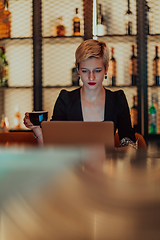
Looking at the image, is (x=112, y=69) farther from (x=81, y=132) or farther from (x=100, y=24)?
(x=81, y=132)

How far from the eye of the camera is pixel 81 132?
0.76 m

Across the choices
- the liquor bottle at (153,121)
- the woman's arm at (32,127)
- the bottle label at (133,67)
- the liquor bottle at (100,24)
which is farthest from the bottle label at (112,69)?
the woman's arm at (32,127)

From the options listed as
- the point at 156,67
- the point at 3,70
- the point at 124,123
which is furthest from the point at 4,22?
the point at 124,123

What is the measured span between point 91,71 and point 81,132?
2.31 feet

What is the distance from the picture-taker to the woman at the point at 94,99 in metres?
1.38

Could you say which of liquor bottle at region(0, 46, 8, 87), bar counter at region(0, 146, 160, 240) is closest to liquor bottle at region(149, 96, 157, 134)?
liquor bottle at region(0, 46, 8, 87)

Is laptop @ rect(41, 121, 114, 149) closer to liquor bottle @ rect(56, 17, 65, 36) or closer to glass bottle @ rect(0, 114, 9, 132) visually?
glass bottle @ rect(0, 114, 9, 132)

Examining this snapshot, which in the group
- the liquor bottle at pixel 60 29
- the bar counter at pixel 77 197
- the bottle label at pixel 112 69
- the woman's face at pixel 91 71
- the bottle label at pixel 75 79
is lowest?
the bar counter at pixel 77 197

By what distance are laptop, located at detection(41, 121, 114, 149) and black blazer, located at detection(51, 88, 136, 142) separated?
0.65 m

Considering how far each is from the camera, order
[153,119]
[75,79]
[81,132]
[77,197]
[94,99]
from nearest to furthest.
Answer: [77,197] → [81,132] → [94,99] → [153,119] → [75,79]

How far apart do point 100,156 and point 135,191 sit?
0.07m

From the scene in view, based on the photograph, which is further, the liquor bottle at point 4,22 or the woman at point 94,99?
the liquor bottle at point 4,22

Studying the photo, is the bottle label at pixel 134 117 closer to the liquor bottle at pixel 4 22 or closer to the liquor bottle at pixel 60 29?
the liquor bottle at pixel 60 29

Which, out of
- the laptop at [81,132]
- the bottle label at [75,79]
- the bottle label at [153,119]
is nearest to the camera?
the laptop at [81,132]
